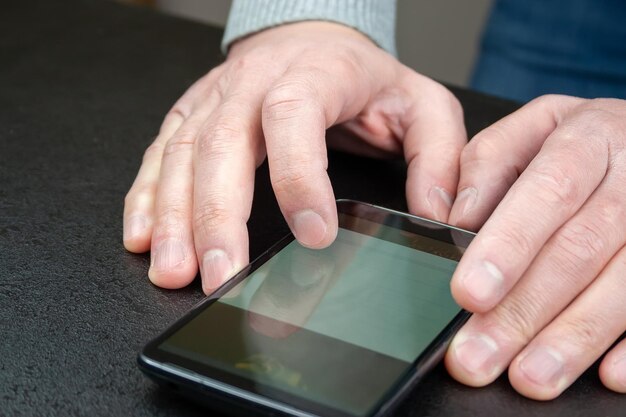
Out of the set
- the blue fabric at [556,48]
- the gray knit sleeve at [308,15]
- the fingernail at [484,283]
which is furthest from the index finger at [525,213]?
the blue fabric at [556,48]

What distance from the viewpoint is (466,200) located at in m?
0.65

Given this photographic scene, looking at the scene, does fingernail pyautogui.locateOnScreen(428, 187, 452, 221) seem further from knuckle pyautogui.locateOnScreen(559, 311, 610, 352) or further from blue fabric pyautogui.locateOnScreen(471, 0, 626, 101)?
blue fabric pyautogui.locateOnScreen(471, 0, 626, 101)

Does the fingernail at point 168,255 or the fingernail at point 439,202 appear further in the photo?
the fingernail at point 439,202

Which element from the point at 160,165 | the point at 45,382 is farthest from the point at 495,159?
the point at 45,382

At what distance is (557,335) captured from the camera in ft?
1.65

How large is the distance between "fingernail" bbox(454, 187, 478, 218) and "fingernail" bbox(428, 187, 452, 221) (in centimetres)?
2

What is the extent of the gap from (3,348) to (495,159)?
0.39 meters

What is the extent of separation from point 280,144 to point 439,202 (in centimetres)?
16

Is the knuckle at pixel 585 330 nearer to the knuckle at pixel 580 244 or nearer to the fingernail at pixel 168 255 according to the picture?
the knuckle at pixel 580 244

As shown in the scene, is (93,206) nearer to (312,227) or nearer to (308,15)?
(312,227)

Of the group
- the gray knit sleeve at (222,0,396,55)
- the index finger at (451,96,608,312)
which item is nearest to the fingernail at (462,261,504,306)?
the index finger at (451,96,608,312)

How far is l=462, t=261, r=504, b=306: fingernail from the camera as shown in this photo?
485mm

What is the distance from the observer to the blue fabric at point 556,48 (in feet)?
4.00

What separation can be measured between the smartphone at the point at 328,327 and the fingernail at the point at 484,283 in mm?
30
